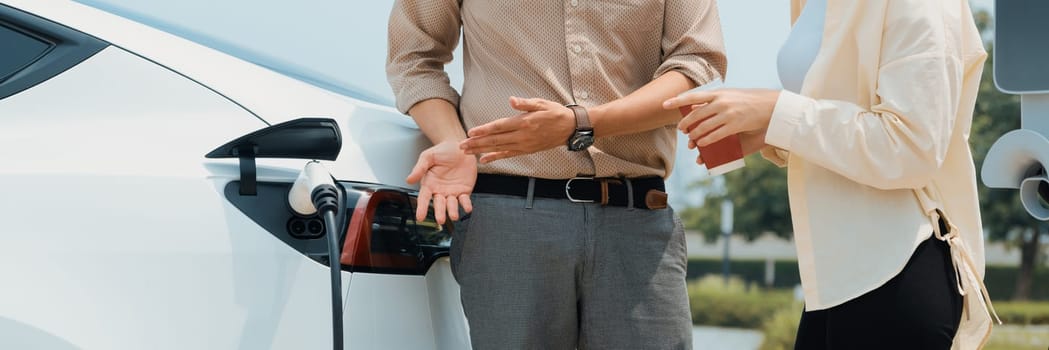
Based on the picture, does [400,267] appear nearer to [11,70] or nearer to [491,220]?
[491,220]

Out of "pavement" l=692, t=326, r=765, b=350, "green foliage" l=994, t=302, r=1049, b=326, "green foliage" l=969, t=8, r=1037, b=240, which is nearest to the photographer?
"pavement" l=692, t=326, r=765, b=350

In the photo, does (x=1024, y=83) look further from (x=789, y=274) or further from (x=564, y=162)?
(x=789, y=274)

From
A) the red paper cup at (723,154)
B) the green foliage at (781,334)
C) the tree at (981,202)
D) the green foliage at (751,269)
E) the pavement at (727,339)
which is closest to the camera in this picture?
the red paper cup at (723,154)

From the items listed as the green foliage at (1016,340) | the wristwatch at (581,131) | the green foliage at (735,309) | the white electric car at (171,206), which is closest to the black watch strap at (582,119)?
the wristwatch at (581,131)

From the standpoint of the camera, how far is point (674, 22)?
7.04 ft

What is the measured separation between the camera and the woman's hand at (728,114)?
1754mm

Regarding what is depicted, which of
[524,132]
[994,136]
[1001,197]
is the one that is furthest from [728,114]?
[1001,197]

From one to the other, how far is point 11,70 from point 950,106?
138cm

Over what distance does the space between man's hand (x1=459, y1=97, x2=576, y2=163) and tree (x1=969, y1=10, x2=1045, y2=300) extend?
28995 mm

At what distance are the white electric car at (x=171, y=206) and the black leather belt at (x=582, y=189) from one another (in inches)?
6.6

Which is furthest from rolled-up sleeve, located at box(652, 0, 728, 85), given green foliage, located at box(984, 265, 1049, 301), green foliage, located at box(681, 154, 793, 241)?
green foliage, located at box(984, 265, 1049, 301)

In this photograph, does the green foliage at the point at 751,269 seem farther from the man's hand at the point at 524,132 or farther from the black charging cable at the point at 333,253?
the black charging cable at the point at 333,253

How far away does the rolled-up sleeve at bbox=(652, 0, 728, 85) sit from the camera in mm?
2107

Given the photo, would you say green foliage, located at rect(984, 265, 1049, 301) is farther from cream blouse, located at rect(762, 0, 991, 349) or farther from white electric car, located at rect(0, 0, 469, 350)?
white electric car, located at rect(0, 0, 469, 350)
